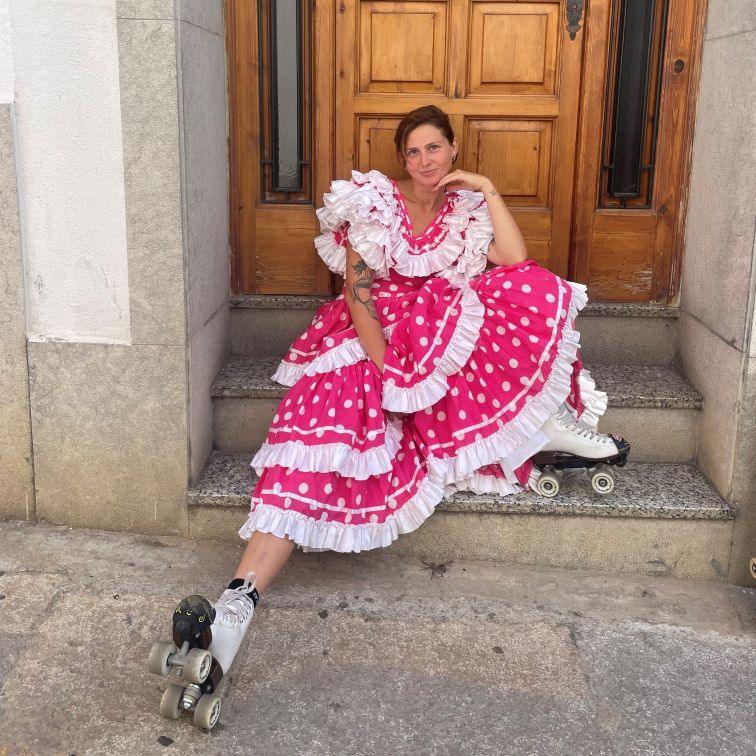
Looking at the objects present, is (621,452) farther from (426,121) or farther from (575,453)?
(426,121)

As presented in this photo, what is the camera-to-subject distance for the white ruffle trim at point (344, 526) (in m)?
2.61

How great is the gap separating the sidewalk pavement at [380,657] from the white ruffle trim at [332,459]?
37cm

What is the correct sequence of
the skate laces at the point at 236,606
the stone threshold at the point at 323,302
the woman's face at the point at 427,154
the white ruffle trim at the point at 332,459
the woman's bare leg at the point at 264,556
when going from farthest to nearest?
the stone threshold at the point at 323,302 → the woman's face at the point at 427,154 → the white ruffle trim at the point at 332,459 → the woman's bare leg at the point at 264,556 → the skate laces at the point at 236,606

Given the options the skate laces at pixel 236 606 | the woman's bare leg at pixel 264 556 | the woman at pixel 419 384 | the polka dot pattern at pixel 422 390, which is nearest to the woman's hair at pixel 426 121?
the woman at pixel 419 384

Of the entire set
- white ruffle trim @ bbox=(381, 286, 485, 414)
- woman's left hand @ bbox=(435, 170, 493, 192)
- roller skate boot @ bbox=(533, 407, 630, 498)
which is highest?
woman's left hand @ bbox=(435, 170, 493, 192)

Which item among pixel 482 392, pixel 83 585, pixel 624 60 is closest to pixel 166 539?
pixel 83 585

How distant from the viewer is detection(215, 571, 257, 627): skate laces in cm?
229

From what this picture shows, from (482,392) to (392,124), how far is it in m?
1.20

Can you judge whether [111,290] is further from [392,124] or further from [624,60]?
[624,60]

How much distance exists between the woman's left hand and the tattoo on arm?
1.26 ft

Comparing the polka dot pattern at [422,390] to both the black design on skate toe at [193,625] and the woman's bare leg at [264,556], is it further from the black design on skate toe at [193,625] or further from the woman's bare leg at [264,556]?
the black design on skate toe at [193,625]

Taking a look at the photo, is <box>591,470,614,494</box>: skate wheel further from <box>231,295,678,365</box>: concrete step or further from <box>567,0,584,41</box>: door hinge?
<box>567,0,584,41</box>: door hinge

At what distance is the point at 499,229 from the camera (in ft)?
9.78

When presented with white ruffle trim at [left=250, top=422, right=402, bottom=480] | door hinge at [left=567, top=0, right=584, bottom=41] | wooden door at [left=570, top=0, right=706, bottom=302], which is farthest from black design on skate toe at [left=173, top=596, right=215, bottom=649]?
door hinge at [left=567, top=0, right=584, bottom=41]
